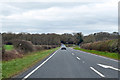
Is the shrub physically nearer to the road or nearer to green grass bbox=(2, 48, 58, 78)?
green grass bbox=(2, 48, 58, 78)

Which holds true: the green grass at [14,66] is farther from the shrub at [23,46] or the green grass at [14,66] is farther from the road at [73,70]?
the shrub at [23,46]

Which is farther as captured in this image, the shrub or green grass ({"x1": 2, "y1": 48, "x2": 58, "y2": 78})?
the shrub

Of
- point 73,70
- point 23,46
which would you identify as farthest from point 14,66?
point 23,46

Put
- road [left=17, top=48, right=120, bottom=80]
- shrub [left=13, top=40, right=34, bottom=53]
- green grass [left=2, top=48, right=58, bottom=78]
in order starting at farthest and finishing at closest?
shrub [left=13, top=40, right=34, bottom=53] < green grass [left=2, top=48, right=58, bottom=78] < road [left=17, top=48, right=120, bottom=80]

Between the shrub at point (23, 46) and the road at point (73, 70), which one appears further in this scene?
the shrub at point (23, 46)

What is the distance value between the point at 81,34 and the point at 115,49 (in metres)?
117

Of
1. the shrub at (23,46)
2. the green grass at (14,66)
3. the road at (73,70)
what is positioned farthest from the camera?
the shrub at (23,46)

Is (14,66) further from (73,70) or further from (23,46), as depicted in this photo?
(23,46)

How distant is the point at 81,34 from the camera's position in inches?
5733

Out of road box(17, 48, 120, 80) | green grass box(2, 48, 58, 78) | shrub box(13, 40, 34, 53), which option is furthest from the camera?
shrub box(13, 40, 34, 53)

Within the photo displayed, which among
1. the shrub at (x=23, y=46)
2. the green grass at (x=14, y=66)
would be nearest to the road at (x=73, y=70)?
the green grass at (x=14, y=66)

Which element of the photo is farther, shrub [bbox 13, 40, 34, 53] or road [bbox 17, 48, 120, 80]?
shrub [bbox 13, 40, 34, 53]

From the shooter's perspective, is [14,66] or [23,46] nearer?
[14,66]

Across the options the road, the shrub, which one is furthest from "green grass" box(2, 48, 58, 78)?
the shrub
